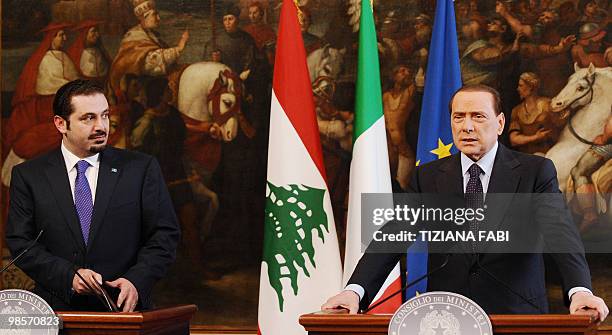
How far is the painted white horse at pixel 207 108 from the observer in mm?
7004

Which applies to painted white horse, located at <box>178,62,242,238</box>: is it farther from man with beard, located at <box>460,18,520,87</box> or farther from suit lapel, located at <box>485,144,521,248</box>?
suit lapel, located at <box>485,144,521,248</box>

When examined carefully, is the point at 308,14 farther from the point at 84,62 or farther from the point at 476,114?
the point at 476,114

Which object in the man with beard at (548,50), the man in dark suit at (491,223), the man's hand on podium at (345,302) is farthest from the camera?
the man with beard at (548,50)

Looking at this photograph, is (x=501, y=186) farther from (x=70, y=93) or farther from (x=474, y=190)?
(x=70, y=93)

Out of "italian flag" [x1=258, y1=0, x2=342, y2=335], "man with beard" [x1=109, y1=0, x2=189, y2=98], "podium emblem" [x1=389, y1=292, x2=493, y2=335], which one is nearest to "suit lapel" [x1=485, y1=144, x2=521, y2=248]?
"podium emblem" [x1=389, y1=292, x2=493, y2=335]

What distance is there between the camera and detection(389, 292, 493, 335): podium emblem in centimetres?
309

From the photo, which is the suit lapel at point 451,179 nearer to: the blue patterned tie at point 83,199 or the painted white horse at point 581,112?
the blue patterned tie at point 83,199

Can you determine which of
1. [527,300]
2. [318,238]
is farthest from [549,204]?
[318,238]

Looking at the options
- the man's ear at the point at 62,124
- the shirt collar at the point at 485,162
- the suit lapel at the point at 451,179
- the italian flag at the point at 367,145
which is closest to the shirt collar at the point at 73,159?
the man's ear at the point at 62,124

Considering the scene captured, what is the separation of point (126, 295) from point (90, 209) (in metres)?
0.59

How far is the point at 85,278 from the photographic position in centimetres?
395

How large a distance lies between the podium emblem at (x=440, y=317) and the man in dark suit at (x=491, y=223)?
1.59 ft

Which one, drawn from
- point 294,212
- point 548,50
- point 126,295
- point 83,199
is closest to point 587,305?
point 126,295

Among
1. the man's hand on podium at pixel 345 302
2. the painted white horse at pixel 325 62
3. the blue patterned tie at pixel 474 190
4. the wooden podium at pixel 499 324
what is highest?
the painted white horse at pixel 325 62
